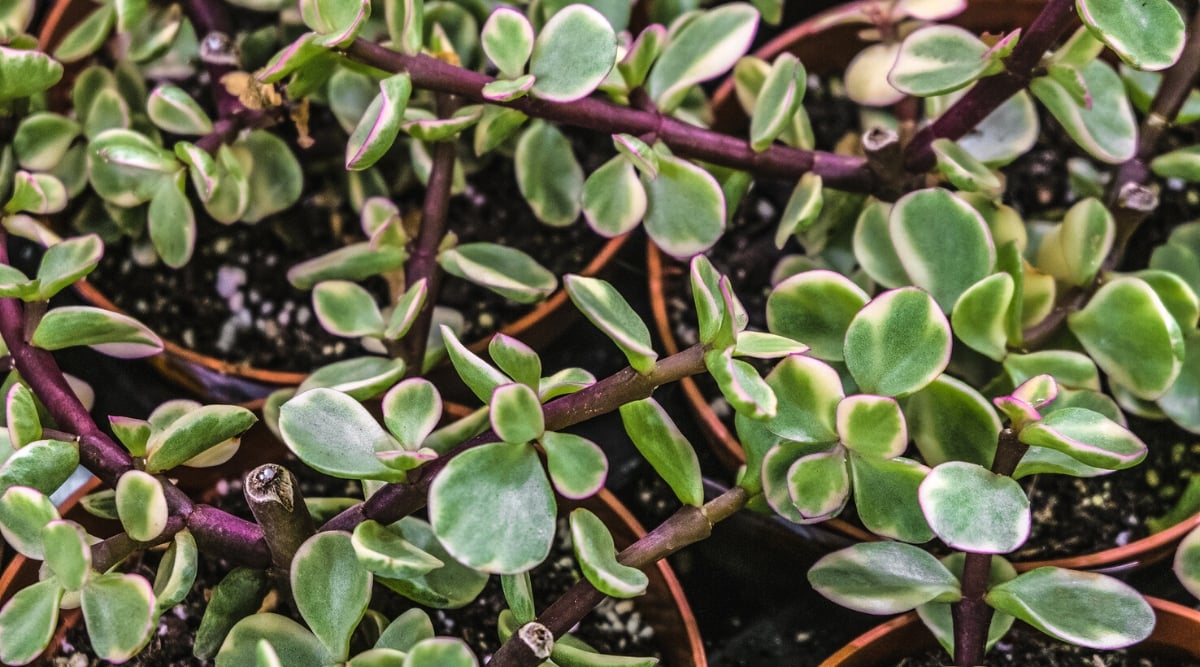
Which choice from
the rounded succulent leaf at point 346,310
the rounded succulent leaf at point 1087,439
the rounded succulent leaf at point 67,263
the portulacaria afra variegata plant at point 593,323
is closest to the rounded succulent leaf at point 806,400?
the portulacaria afra variegata plant at point 593,323

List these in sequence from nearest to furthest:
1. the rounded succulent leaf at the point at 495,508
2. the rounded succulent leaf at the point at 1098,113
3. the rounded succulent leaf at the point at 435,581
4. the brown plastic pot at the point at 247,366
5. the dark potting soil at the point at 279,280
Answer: the rounded succulent leaf at the point at 495,508 < the rounded succulent leaf at the point at 435,581 < the rounded succulent leaf at the point at 1098,113 < the brown plastic pot at the point at 247,366 < the dark potting soil at the point at 279,280

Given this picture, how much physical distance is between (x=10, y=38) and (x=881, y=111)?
0.76m

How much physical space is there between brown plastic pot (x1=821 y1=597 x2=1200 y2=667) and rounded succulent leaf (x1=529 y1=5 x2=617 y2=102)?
15.7 inches

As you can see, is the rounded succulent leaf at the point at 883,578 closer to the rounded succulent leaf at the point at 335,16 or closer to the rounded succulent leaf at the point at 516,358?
the rounded succulent leaf at the point at 516,358

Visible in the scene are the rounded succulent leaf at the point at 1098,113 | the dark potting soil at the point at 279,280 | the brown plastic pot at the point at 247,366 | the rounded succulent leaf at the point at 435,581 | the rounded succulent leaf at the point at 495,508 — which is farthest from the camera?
the dark potting soil at the point at 279,280

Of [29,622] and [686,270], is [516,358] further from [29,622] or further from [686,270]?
[686,270]

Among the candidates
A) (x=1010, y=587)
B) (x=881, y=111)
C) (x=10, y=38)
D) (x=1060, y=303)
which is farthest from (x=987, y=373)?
(x=10, y=38)

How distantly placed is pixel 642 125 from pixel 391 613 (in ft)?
1.30

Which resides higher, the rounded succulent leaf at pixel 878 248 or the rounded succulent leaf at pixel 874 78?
the rounded succulent leaf at pixel 874 78

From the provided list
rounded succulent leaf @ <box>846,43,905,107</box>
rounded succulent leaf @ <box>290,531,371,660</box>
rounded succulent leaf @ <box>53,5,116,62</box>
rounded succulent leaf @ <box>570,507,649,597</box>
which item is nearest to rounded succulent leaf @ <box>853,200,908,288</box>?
rounded succulent leaf @ <box>846,43,905,107</box>

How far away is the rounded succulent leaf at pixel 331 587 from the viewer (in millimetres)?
569

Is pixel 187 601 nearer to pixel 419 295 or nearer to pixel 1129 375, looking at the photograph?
pixel 419 295

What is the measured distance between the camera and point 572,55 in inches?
25.7

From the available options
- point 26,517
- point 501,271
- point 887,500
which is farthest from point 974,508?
point 26,517
